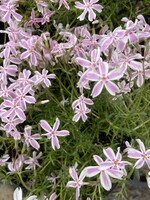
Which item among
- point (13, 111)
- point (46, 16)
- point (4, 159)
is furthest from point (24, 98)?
point (46, 16)

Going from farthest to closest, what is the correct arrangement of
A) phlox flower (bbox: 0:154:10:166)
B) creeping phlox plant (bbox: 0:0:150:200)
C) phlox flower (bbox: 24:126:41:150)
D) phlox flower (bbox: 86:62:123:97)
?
phlox flower (bbox: 0:154:10:166) → phlox flower (bbox: 24:126:41:150) → creeping phlox plant (bbox: 0:0:150:200) → phlox flower (bbox: 86:62:123:97)

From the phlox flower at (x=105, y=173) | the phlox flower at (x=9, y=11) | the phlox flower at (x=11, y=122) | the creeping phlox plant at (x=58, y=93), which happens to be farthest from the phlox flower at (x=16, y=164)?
the phlox flower at (x=9, y=11)

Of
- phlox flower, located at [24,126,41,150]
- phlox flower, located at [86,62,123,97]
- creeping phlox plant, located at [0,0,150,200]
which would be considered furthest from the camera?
phlox flower, located at [24,126,41,150]

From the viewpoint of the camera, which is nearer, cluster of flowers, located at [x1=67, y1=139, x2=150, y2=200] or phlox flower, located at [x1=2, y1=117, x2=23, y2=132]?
cluster of flowers, located at [x1=67, y1=139, x2=150, y2=200]

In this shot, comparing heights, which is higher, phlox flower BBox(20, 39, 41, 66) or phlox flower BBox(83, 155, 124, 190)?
phlox flower BBox(20, 39, 41, 66)

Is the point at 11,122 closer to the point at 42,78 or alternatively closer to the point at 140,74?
the point at 42,78

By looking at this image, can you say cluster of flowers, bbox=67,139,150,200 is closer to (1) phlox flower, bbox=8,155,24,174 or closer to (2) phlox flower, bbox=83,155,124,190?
(2) phlox flower, bbox=83,155,124,190

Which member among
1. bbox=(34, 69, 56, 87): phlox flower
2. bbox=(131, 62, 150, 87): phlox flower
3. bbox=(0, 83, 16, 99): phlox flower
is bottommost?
bbox=(0, 83, 16, 99): phlox flower

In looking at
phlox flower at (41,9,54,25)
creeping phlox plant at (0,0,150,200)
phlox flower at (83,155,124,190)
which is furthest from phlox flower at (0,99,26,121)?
phlox flower at (41,9,54,25)

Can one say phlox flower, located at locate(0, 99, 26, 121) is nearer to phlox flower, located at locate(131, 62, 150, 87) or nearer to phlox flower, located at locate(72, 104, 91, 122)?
phlox flower, located at locate(72, 104, 91, 122)

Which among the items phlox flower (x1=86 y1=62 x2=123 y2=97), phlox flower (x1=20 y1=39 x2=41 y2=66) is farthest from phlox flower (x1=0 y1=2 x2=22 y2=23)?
phlox flower (x1=86 y1=62 x2=123 y2=97)
